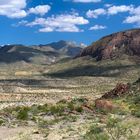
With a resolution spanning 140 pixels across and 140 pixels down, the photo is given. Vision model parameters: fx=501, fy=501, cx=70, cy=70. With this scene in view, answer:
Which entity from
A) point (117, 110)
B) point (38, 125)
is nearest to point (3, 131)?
point (38, 125)

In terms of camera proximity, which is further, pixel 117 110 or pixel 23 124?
pixel 117 110

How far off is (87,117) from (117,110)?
284 centimetres

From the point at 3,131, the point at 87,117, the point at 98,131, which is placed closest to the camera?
the point at 98,131

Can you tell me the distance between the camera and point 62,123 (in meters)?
38.8

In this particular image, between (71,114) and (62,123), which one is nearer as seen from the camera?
(62,123)

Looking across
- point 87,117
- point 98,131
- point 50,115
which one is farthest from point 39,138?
point 50,115

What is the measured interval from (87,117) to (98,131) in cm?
1353

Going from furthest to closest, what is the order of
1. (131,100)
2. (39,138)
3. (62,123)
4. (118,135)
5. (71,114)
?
(131,100), (71,114), (62,123), (39,138), (118,135)

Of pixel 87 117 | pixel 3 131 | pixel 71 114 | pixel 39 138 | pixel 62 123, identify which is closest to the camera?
pixel 39 138

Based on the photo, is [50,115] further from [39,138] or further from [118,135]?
[118,135]

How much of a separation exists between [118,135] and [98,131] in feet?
8.10

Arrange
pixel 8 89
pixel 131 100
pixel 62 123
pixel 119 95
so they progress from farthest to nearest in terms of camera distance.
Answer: pixel 8 89 → pixel 119 95 → pixel 131 100 → pixel 62 123

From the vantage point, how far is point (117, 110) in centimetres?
4281

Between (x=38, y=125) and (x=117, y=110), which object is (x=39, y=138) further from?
(x=117, y=110)
